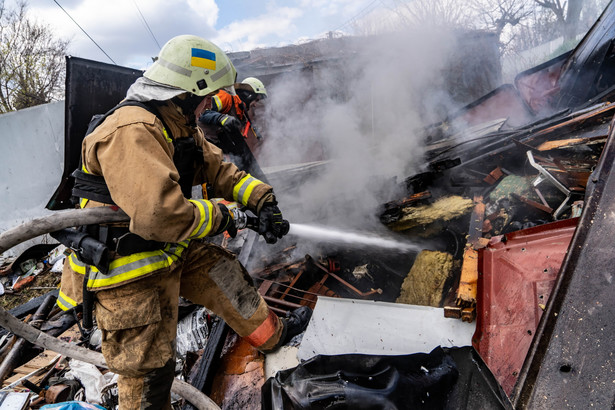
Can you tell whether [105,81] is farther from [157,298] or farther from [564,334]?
[564,334]

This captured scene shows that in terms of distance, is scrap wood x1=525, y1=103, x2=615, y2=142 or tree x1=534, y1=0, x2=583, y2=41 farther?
tree x1=534, y1=0, x2=583, y2=41

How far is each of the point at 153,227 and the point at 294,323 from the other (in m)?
1.49

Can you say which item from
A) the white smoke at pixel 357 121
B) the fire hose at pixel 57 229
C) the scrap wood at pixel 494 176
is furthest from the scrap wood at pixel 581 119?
the fire hose at pixel 57 229

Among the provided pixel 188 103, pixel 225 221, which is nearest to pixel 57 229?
pixel 225 221

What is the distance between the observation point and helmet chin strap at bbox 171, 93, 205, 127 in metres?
1.95

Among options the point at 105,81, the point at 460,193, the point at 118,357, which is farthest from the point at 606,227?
the point at 105,81

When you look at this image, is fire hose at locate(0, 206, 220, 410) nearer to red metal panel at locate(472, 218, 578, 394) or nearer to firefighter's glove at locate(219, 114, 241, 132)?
red metal panel at locate(472, 218, 578, 394)

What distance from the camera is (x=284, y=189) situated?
529 centimetres

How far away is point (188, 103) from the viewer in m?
1.97

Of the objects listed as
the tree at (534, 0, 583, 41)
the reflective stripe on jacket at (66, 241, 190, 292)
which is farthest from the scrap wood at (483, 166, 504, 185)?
the tree at (534, 0, 583, 41)

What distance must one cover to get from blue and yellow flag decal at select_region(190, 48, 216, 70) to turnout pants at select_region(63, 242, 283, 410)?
107 centimetres

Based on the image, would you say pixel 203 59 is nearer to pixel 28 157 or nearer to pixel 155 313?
pixel 155 313

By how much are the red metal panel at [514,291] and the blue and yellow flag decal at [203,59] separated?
193 centimetres

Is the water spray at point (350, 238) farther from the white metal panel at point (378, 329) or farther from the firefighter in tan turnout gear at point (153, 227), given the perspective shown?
the firefighter in tan turnout gear at point (153, 227)
